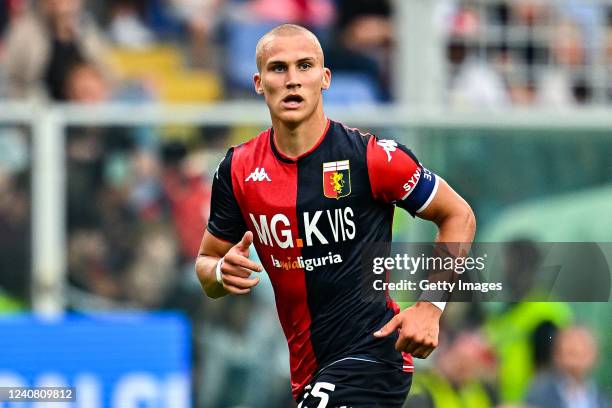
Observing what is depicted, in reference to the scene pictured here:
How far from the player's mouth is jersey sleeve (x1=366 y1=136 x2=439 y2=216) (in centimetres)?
36

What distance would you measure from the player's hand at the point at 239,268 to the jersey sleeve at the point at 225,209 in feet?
1.80

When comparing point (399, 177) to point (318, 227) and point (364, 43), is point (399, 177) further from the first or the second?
point (364, 43)

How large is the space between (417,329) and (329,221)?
67 centimetres

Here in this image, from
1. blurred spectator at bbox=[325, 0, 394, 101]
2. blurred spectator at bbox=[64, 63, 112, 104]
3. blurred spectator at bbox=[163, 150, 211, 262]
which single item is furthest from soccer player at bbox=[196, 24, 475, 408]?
blurred spectator at bbox=[325, 0, 394, 101]

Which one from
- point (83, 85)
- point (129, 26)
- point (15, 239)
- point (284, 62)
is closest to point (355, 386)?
point (284, 62)

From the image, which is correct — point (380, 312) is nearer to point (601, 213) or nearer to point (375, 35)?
point (601, 213)

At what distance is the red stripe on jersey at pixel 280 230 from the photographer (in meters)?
5.71

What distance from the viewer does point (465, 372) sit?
9102mm

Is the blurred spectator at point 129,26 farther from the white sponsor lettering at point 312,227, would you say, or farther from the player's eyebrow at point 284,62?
the white sponsor lettering at point 312,227

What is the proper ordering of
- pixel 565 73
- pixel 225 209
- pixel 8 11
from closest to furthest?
pixel 225 209, pixel 565 73, pixel 8 11

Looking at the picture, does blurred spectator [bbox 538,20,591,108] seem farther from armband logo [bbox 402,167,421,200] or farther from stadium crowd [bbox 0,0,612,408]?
armband logo [bbox 402,167,421,200]

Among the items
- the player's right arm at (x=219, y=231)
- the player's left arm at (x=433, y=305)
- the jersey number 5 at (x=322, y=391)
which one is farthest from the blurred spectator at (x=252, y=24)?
the jersey number 5 at (x=322, y=391)

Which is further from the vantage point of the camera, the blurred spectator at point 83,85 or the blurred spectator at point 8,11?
the blurred spectator at point 8,11

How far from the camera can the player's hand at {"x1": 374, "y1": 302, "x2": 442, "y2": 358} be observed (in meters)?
5.27
